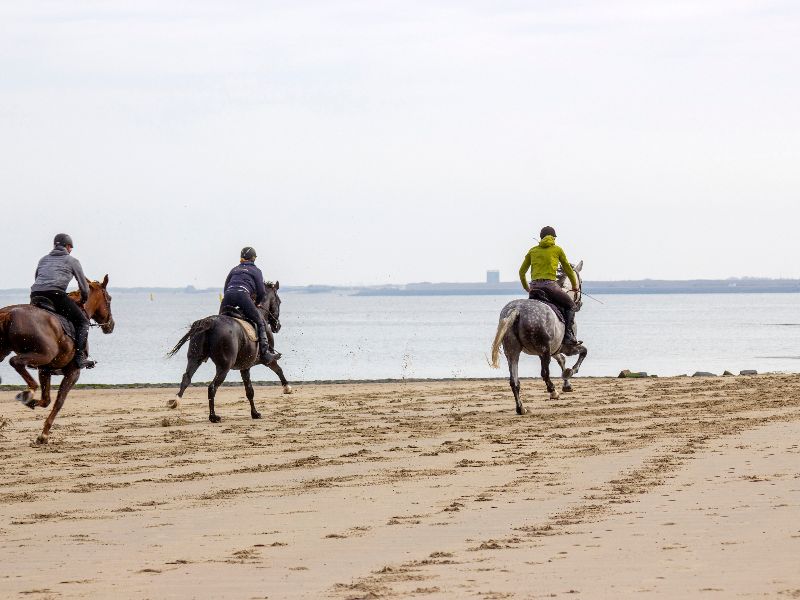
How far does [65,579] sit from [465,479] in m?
4.85

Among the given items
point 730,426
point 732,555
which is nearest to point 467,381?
point 730,426

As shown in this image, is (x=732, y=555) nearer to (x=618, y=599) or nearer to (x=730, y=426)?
(x=618, y=599)

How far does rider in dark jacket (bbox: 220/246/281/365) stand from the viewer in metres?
18.6

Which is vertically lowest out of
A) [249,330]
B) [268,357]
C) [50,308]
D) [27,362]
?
[268,357]

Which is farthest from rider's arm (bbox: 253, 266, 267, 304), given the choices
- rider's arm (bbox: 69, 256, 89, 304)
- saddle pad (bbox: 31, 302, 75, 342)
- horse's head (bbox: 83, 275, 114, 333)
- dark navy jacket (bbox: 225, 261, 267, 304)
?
saddle pad (bbox: 31, 302, 75, 342)

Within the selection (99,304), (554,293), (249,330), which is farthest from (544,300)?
(99,304)

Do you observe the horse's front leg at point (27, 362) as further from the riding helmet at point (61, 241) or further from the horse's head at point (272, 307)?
the horse's head at point (272, 307)

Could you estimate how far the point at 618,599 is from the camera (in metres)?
6.80

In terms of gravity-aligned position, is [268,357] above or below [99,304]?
below

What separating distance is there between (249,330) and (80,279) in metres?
3.14

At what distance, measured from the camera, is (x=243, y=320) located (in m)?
18.5

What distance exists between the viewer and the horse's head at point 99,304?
16.9 meters

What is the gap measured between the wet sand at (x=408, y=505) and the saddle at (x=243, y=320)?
3.75 feet

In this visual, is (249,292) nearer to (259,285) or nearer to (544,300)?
(259,285)
